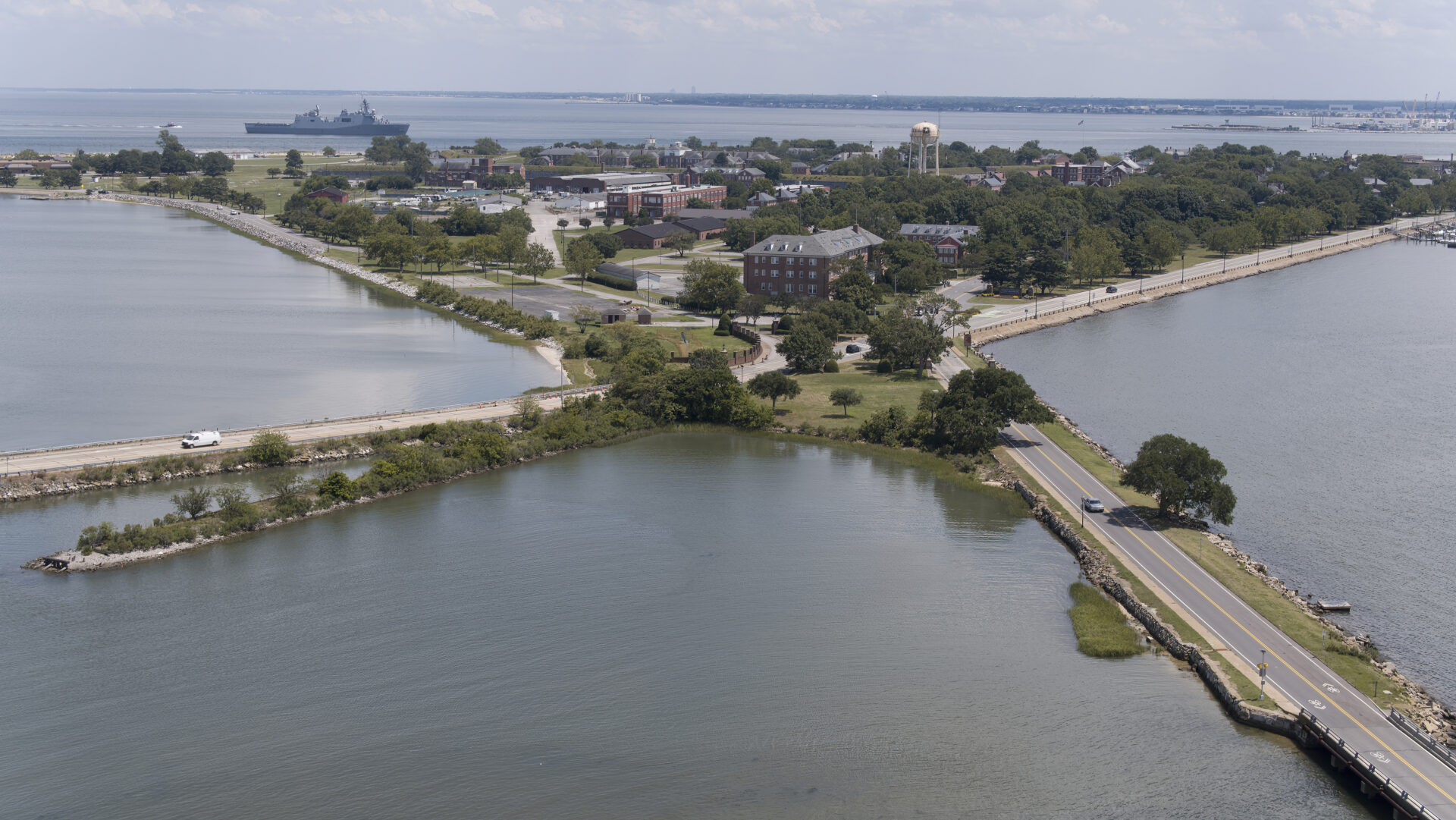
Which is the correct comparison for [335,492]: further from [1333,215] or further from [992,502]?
[1333,215]

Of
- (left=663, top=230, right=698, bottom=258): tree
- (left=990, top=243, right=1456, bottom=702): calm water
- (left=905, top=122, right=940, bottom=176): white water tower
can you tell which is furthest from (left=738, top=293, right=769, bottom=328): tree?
(left=905, top=122, right=940, bottom=176): white water tower

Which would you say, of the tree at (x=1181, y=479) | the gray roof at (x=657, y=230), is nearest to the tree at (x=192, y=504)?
the tree at (x=1181, y=479)

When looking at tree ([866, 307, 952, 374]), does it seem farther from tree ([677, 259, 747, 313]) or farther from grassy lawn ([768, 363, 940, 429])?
tree ([677, 259, 747, 313])

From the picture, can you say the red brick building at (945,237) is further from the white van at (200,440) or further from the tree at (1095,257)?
the white van at (200,440)

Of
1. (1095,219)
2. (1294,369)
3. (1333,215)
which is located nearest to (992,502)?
(1294,369)

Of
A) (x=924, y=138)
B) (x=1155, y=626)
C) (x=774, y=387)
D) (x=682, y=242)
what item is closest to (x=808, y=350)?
(x=774, y=387)
